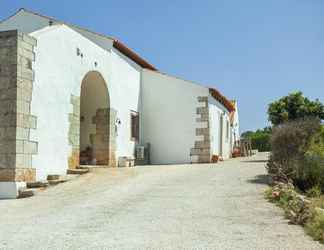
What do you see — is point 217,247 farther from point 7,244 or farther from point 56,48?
point 56,48

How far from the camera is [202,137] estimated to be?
1734cm

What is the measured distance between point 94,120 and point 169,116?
13.0 ft

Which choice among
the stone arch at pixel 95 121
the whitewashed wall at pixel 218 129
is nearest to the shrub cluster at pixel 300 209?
the stone arch at pixel 95 121

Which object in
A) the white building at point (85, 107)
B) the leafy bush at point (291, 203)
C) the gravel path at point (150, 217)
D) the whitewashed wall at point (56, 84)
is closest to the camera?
the gravel path at point (150, 217)

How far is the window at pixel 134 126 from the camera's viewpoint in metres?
17.0

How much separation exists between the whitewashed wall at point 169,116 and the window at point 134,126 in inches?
20.7

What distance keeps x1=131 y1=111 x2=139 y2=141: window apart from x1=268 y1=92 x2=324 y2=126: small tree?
43.2 feet

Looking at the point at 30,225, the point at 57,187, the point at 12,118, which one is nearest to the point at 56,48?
the point at 12,118

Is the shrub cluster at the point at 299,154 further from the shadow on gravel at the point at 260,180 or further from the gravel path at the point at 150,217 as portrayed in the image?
the gravel path at the point at 150,217

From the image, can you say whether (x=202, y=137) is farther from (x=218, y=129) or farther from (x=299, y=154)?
(x=299, y=154)

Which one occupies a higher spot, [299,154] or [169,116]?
[169,116]

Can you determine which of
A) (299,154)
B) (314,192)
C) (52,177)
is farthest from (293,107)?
(52,177)

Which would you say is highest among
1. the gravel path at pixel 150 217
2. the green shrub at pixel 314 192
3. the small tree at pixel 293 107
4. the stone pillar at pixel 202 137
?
the small tree at pixel 293 107

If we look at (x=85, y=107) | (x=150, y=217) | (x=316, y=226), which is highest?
(x=85, y=107)
